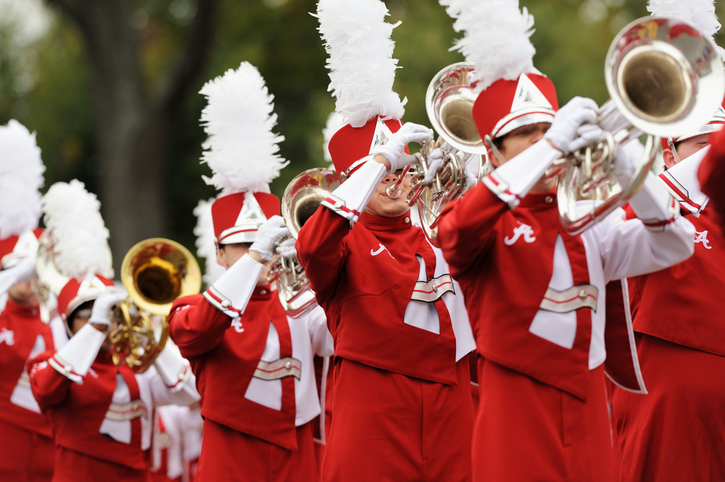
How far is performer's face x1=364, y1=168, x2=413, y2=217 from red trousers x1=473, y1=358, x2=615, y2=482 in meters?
1.17

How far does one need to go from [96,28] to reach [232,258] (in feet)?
41.5

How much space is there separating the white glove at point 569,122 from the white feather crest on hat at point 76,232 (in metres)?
4.34

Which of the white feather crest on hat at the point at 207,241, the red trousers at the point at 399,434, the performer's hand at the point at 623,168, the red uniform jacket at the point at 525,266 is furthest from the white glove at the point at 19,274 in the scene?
the performer's hand at the point at 623,168

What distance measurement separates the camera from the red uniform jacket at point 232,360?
5.00 meters

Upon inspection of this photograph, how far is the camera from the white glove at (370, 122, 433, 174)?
13.7 feet

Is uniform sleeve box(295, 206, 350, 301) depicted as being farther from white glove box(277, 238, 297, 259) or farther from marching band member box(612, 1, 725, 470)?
marching band member box(612, 1, 725, 470)

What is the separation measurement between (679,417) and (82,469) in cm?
390

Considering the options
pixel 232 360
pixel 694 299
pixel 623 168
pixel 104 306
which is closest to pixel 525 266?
pixel 623 168

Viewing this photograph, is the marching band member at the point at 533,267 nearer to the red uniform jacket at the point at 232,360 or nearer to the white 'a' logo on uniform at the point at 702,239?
the white 'a' logo on uniform at the point at 702,239

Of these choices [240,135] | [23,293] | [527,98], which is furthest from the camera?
[23,293]

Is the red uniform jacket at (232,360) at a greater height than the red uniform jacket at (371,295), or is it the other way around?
the red uniform jacket at (371,295)

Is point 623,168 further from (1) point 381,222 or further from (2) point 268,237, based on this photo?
(2) point 268,237

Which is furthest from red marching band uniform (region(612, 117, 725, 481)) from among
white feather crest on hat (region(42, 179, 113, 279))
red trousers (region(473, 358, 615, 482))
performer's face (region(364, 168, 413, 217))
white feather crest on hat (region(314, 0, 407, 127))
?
white feather crest on hat (region(42, 179, 113, 279))

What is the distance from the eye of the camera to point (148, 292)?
6504 millimetres
